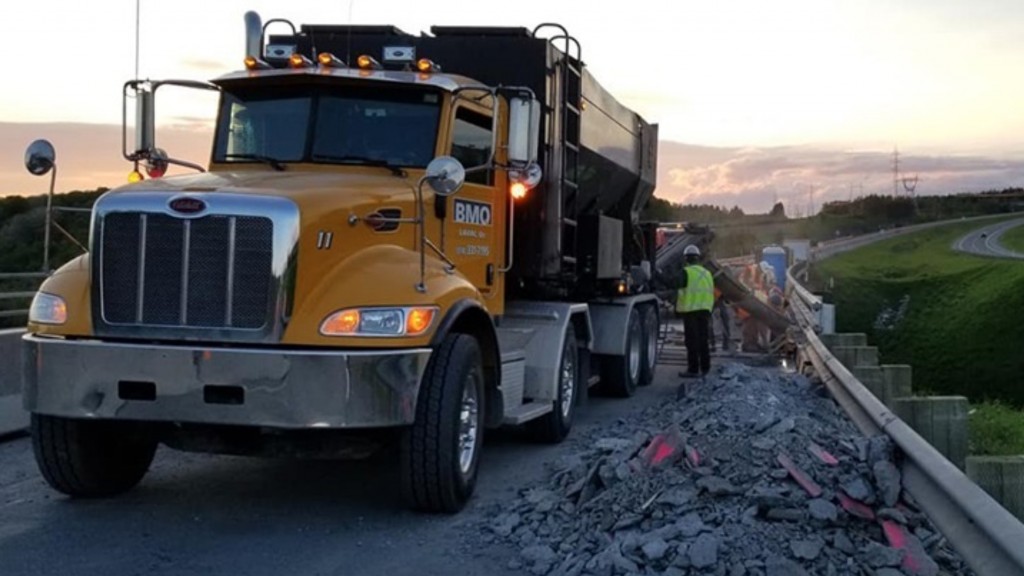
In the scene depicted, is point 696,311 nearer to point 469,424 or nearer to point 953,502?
point 469,424

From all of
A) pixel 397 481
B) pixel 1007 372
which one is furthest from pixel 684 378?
pixel 1007 372

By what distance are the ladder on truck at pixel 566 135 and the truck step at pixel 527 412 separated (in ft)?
4.87

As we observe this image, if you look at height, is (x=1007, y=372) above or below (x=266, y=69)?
below

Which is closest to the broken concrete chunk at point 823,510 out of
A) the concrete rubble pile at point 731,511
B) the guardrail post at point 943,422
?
the concrete rubble pile at point 731,511

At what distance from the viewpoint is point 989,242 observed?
72.2 meters

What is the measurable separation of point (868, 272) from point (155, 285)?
52577mm

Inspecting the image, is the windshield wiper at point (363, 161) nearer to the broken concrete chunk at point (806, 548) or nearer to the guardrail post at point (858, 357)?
the broken concrete chunk at point (806, 548)

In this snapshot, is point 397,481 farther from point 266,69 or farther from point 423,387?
point 266,69

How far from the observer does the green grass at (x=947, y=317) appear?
39.9 m

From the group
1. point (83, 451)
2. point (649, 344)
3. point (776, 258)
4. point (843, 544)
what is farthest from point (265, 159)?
point (776, 258)

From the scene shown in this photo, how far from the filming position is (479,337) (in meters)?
7.51

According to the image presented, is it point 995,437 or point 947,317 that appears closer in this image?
point 995,437

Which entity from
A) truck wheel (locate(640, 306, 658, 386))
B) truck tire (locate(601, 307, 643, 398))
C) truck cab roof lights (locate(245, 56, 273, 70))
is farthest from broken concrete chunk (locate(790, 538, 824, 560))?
truck wheel (locate(640, 306, 658, 386))

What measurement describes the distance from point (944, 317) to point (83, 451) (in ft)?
148
